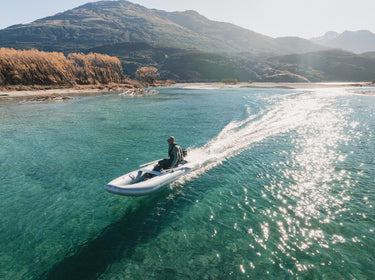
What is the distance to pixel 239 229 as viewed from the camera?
345 inches

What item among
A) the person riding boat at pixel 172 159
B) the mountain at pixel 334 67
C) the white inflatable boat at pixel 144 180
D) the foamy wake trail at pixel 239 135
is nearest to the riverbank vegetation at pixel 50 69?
the foamy wake trail at pixel 239 135

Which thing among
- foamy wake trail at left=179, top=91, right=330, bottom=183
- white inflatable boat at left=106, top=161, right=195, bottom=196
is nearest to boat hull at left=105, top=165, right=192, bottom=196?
white inflatable boat at left=106, top=161, right=195, bottom=196

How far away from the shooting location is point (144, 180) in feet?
38.7

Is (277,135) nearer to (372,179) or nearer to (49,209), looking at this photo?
(372,179)

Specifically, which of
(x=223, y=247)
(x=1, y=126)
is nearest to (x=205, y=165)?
(x=223, y=247)

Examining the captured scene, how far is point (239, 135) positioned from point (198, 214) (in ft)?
47.3

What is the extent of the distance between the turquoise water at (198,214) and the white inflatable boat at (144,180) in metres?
0.86

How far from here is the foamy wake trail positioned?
51.4 feet

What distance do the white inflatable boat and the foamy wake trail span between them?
110cm

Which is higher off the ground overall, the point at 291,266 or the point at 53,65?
the point at 53,65

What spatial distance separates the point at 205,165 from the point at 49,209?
10125 millimetres

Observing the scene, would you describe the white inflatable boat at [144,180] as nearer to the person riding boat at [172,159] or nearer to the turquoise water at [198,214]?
the person riding boat at [172,159]

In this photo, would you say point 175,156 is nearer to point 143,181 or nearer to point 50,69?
point 143,181

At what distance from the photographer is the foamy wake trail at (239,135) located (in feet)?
51.4
